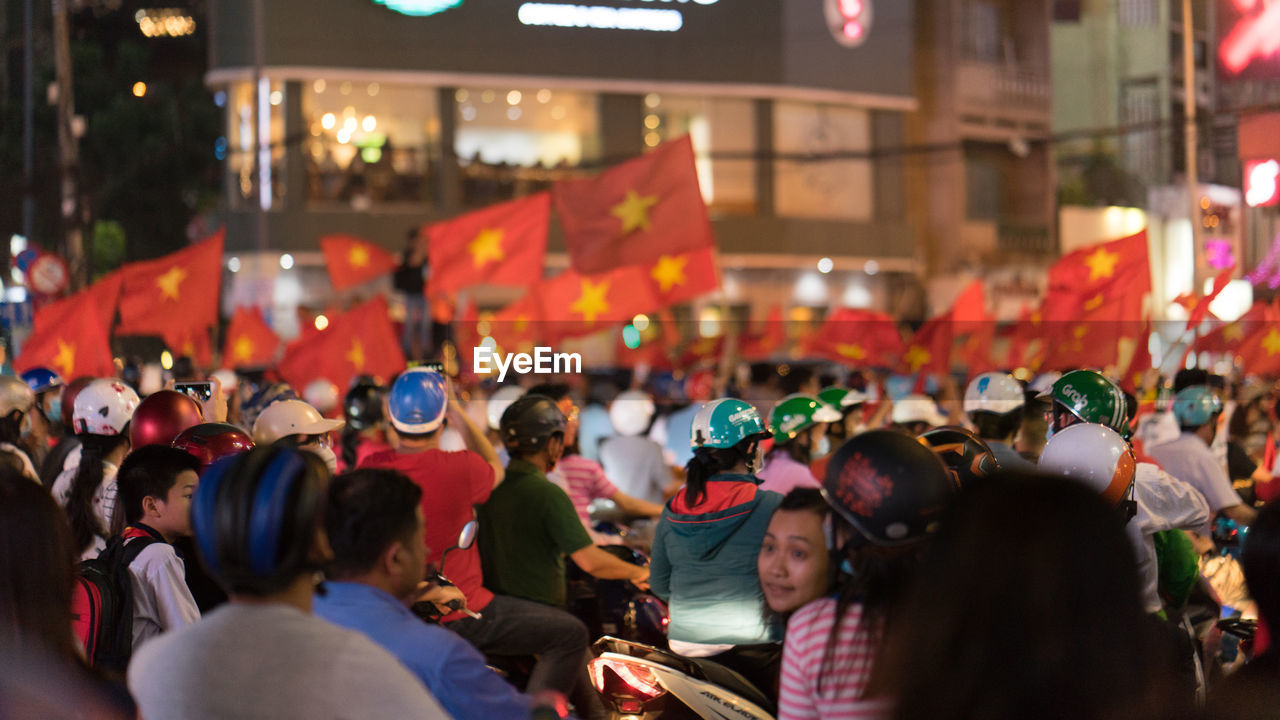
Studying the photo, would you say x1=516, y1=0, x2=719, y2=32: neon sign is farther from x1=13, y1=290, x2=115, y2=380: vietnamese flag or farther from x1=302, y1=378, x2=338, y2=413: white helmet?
x1=13, y1=290, x2=115, y2=380: vietnamese flag

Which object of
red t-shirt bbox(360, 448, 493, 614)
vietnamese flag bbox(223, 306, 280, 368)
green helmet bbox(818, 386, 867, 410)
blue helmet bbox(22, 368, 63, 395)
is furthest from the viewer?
vietnamese flag bbox(223, 306, 280, 368)

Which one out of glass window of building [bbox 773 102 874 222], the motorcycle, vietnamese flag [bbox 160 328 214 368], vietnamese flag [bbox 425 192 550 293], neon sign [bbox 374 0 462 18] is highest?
neon sign [bbox 374 0 462 18]

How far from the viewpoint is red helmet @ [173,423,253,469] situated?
231 inches

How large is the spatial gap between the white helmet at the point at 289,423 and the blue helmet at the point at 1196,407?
17.4 ft

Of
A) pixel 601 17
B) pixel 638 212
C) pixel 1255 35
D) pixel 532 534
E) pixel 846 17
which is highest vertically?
pixel 601 17

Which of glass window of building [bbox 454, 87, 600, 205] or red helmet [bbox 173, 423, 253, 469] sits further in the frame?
glass window of building [bbox 454, 87, 600, 205]

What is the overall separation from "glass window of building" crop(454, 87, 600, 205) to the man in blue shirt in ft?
103

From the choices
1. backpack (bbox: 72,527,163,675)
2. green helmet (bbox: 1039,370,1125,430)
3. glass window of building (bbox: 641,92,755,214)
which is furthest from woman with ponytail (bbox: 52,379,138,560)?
glass window of building (bbox: 641,92,755,214)

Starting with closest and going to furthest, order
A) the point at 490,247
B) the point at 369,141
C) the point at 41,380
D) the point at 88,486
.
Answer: the point at 88,486 → the point at 41,380 → the point at 490,247 → the point at 369,141

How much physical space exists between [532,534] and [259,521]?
3793 millimetres

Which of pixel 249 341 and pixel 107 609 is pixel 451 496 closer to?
pixel 107 609

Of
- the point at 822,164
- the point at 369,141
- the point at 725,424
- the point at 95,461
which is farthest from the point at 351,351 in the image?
the point at 822,164

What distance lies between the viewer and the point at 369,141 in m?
34.2

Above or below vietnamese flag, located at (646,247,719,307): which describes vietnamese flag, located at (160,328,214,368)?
below
